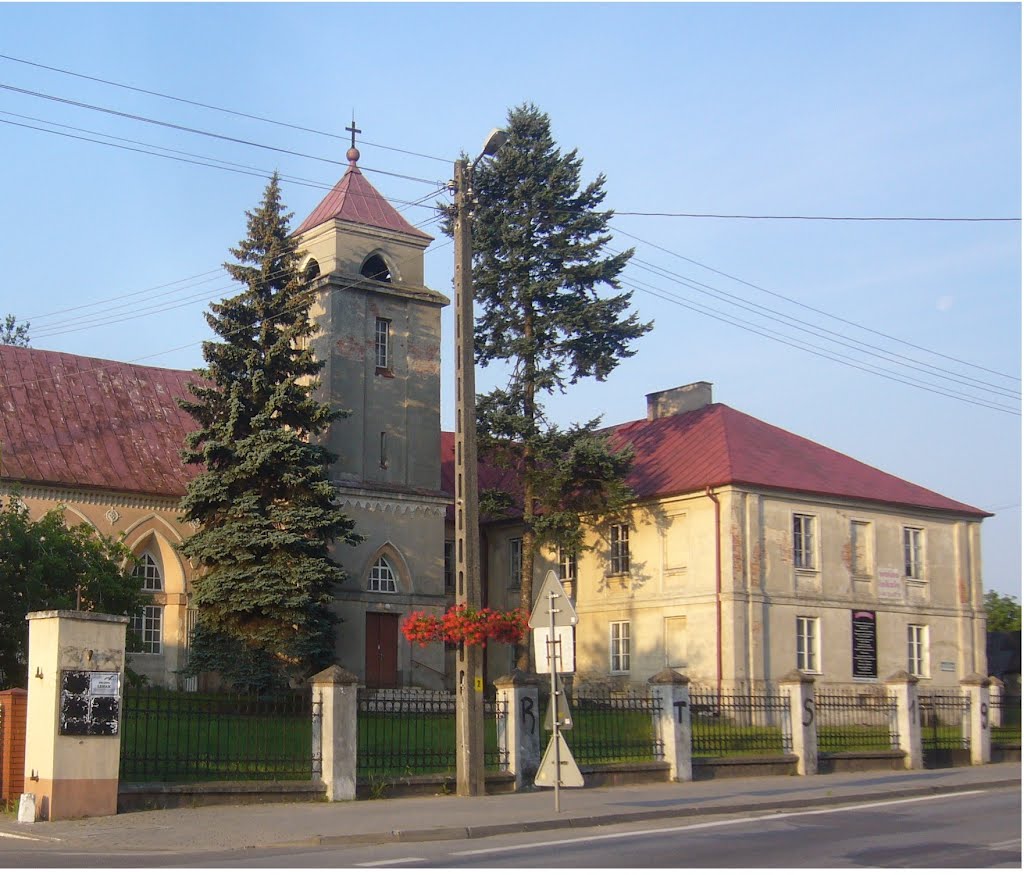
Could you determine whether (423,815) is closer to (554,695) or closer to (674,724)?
(554,695)

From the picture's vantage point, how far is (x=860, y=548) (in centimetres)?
3934

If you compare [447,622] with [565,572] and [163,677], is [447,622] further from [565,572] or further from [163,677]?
[565,572]

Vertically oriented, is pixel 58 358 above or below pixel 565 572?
above

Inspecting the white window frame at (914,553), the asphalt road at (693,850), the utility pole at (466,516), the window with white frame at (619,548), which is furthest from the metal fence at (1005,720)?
the utility pole at (466,516)

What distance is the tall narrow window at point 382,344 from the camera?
38.9m

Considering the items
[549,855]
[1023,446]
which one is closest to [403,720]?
[549,855]

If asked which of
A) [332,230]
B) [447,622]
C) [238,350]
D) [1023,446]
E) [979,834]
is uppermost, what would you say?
[332,230]

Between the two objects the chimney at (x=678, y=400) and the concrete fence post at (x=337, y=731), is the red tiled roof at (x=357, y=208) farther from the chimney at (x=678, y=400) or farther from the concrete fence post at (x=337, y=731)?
the concrete fence post at (x=337, y=731)

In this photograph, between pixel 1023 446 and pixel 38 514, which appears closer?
pixel 1023 446

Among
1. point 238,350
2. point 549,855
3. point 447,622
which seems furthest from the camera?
point 238,350

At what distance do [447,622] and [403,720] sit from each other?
2.34 m

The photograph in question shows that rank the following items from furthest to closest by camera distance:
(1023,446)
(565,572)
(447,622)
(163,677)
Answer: (565,572) → (163,677) → (447,622) → (1023,446)

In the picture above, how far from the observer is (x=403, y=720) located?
20.4 m

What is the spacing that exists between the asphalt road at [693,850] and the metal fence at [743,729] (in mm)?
7073
